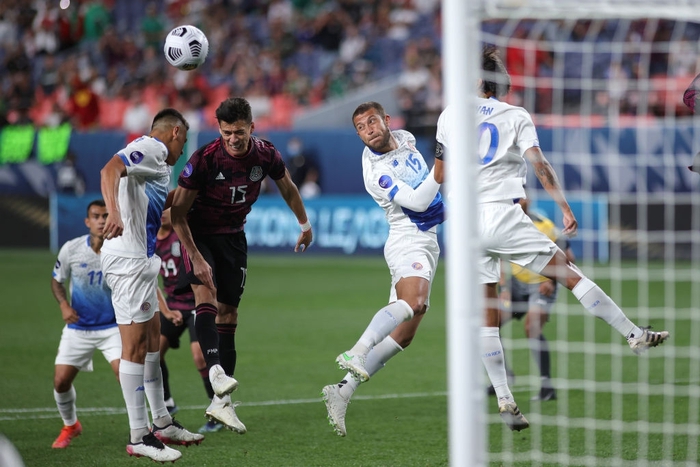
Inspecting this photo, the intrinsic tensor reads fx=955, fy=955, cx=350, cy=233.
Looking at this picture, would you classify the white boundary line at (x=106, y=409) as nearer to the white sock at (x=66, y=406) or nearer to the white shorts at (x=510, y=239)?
the white sock at (x=66, y=406)

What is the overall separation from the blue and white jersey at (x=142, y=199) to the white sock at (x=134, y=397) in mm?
730

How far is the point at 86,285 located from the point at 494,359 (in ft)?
9.95

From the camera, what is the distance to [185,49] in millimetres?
6773

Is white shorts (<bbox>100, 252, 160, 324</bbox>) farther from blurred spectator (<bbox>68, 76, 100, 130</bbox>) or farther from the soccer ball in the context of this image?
blurred spectator (<bbox>68, 76, 100, 130</bbox>)

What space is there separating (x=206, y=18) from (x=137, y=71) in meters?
2.33

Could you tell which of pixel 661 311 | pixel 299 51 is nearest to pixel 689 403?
pixel 661 311

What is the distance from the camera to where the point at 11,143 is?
21.9m

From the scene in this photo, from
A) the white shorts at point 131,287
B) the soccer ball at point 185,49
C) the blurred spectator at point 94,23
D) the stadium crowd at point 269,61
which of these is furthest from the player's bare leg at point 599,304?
the blurred spectator at point 94,23

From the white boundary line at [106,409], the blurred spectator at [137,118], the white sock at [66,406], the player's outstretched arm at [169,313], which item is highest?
the blurred spectator at [137,118]

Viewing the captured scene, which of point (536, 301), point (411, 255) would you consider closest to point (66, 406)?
point (411, 255)

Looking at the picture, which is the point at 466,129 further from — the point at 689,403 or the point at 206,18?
the point at 206,18

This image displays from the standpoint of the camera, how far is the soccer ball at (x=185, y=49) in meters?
6.76

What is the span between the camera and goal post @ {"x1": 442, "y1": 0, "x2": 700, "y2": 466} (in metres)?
3.97

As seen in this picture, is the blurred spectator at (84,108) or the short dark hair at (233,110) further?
the blurred spectator at (84,108)
